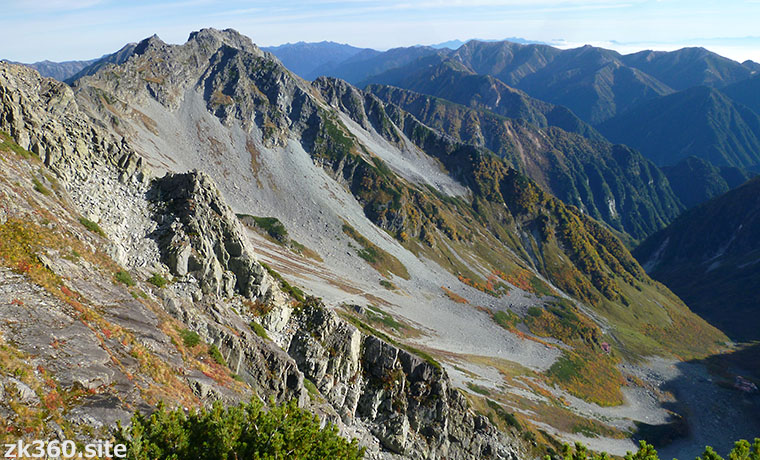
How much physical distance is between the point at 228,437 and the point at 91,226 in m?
25.3

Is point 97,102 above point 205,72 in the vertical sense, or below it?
below

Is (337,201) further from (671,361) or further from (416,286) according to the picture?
(671,361)

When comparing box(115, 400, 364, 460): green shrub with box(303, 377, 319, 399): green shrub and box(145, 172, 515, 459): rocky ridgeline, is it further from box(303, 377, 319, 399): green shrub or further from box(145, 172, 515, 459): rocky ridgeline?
box(303, 377, 319, 399): green shrub

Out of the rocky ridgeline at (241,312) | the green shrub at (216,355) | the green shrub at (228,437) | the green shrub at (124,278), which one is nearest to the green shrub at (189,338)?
the green shrub at (216,355)

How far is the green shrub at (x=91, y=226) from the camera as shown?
1330 inches

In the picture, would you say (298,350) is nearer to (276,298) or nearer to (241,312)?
(276,298)

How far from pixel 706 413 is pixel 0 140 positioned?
171m

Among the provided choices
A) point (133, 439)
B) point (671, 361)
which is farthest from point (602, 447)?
point (133, 439)

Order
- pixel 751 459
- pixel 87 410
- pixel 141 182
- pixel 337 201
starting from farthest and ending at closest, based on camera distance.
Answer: pixel 337 201
pixel 141 182
pixel 751 459
pixel 87 410

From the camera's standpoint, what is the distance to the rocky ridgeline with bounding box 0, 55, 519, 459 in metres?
36.7

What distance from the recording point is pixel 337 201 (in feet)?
522

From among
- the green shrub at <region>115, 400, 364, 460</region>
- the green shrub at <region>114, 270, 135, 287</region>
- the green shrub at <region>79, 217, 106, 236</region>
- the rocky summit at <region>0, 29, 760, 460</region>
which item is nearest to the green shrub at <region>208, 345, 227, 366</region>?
the rocky summit at <region>0, 29, 760, 460</region>

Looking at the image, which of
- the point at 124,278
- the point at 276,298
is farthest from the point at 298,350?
the point at 124,278

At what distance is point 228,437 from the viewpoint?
19.2 metres
